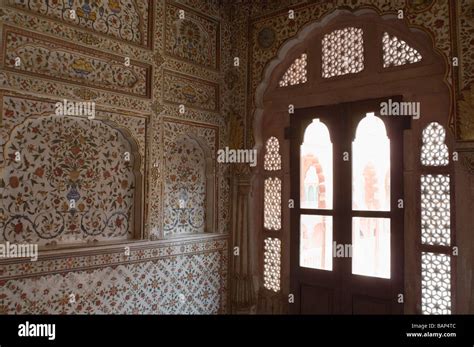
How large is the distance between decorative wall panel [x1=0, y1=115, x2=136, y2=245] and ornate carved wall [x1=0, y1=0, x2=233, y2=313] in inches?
1.2

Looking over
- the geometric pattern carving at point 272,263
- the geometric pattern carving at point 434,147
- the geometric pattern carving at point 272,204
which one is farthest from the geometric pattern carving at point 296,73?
the geometric pattern carving at point 272,263

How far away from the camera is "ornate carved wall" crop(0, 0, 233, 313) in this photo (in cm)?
283

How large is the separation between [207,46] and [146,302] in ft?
8.48

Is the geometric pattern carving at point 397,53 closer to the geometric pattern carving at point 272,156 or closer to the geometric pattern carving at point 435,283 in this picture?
the geometric pattern carving at point 272,156

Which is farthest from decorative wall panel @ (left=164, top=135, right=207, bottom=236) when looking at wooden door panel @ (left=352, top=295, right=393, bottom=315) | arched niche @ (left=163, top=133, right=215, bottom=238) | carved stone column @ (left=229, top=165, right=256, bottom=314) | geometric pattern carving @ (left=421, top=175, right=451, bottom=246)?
geometric pattern carving @ (left=421, top=175, right=451, bottom=246)

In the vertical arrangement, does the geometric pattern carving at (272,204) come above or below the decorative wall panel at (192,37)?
below

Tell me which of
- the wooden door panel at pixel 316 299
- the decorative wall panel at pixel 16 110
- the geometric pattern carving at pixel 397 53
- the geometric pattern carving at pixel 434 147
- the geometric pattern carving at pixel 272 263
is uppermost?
the geometric pattern carving at pixel 397 53

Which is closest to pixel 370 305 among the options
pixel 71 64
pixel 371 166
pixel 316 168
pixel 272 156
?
pixel 371 166

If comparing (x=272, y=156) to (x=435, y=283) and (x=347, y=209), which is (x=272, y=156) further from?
(x=435, y=283)

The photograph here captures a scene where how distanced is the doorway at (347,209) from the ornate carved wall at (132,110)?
2.71 feet

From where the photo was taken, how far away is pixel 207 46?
4.21m

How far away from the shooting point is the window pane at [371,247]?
3449mm
